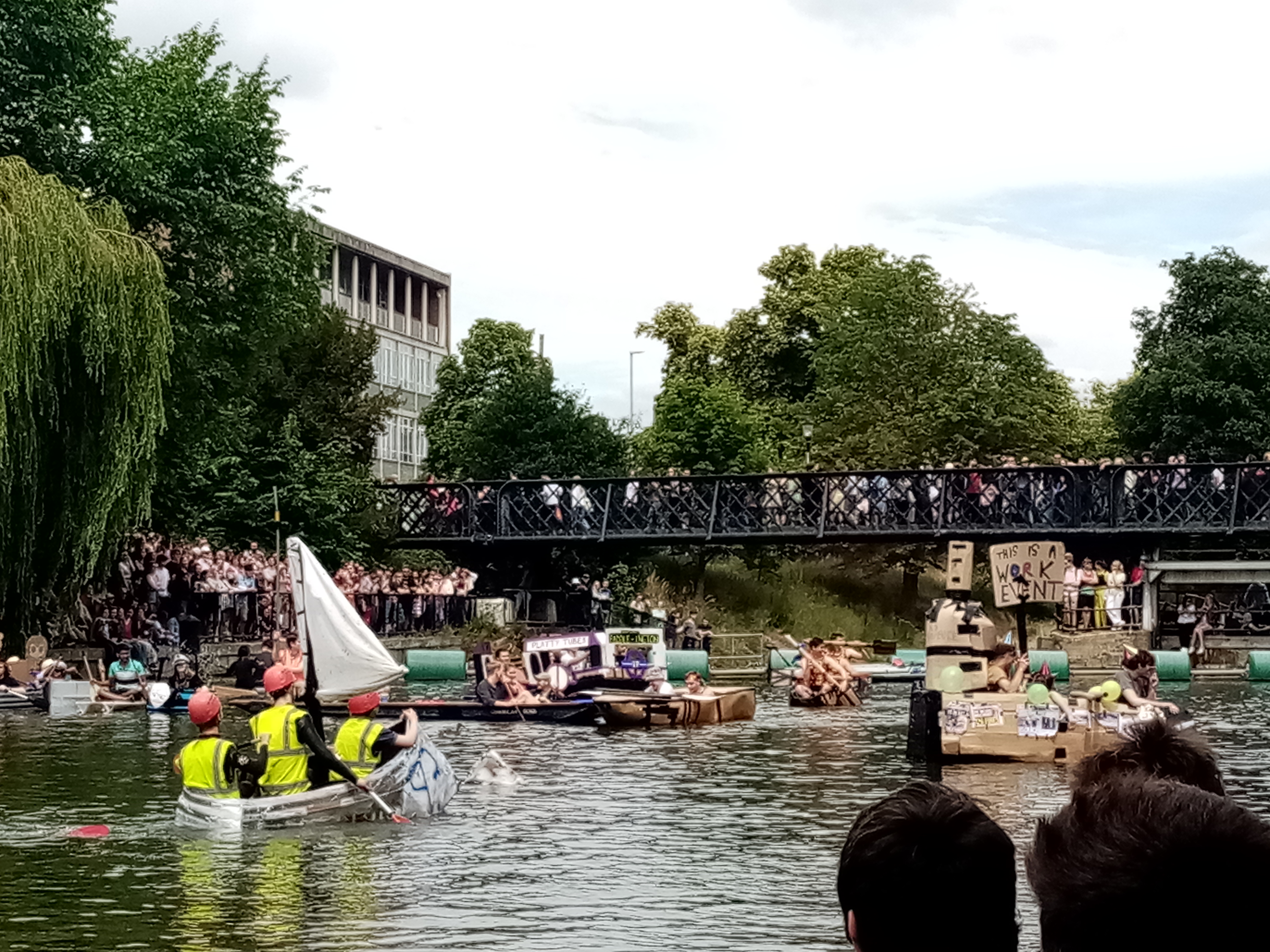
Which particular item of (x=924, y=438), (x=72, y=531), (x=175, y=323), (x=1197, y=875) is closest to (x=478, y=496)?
(x=924, y=438)

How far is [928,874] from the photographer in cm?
361

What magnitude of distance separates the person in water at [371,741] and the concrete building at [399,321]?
257 feet

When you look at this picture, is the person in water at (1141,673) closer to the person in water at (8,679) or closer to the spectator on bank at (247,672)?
the spectator on bank at (247,672)

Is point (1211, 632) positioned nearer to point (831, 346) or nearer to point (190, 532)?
point (831, 346)

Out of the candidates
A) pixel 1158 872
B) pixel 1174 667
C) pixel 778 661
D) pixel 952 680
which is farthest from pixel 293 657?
pixel 1158 872

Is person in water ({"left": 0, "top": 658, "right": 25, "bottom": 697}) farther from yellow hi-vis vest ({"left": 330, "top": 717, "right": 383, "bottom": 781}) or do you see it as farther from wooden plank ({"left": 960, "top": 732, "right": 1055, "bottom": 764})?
wooden plank ({"left": 960, "top": 732, "right": 1055, "bottom": 764})

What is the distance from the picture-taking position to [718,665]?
6003 centimetres

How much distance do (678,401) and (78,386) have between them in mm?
43737

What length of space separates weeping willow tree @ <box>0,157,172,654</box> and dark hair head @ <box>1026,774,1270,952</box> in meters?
33.9

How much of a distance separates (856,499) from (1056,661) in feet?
51.9

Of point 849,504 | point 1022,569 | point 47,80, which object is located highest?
point 47,80

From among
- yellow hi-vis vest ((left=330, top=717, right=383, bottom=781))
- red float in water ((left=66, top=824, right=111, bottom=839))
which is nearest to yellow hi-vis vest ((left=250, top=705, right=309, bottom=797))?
yellow hi-vis vest ((left=330, top=717, right=383, bottom=781))

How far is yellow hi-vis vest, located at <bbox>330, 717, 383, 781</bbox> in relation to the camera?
21000 mm

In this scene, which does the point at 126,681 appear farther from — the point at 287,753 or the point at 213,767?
the point at 213,767
